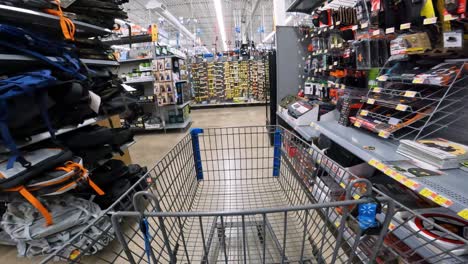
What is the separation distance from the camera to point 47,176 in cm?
126

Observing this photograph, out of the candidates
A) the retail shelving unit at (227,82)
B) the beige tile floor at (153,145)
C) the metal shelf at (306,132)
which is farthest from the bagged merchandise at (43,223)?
the retail shelving unit at (227,82)

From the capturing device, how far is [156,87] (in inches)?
177

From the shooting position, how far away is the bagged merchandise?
137cm

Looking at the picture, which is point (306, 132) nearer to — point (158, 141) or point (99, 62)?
point (99, 62)

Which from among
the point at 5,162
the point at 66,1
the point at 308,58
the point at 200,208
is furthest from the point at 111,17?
the point at 308,58

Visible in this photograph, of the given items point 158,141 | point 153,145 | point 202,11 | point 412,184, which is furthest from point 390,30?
point 202,11

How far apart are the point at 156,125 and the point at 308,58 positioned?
11.3ft

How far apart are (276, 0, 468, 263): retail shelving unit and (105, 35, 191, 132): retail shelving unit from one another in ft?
10.2

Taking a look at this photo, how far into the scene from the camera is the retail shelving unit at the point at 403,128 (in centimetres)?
85

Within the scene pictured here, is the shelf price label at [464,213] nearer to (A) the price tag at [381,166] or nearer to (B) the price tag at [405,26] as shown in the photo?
(A) the price tag at [381,166]

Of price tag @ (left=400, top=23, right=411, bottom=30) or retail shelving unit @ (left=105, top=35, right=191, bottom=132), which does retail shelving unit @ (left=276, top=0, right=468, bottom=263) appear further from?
retail shelving unit @ (left=105, top=35, right=191, bottom=132)

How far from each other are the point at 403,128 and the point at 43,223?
99.4 inches

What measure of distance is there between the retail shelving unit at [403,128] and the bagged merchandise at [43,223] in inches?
64.4

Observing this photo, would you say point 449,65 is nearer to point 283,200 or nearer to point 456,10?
point 456,10
